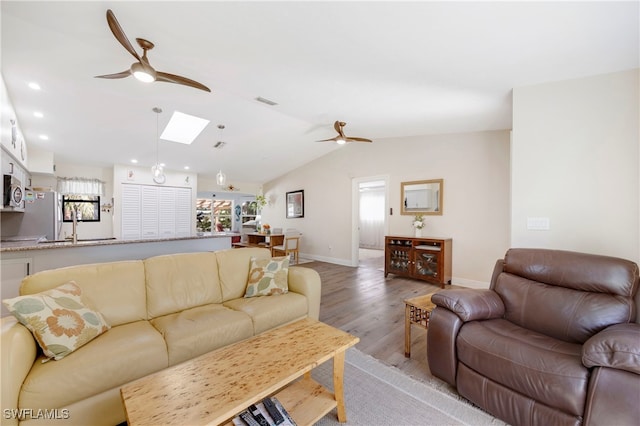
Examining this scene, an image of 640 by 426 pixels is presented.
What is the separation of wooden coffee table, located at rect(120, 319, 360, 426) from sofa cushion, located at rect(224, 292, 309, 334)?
42cm

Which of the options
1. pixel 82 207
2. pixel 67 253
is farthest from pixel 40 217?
pixel 67 253

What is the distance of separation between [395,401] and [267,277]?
4.85 feet

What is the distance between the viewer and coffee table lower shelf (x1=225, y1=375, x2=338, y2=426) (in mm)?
1356

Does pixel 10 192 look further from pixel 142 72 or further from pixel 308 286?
pixel 308 286

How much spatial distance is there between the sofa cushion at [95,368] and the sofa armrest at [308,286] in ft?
4.04

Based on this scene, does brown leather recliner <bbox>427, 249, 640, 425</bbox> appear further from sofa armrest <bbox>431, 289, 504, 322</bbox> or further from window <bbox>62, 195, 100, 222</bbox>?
window <bbox>62, 195, 100, 222</bbox>

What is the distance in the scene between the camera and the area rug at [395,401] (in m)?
1.54

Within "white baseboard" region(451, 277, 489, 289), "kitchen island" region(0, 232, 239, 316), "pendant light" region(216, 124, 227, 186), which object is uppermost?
"pendant light" region(216, 124, 227, 186)

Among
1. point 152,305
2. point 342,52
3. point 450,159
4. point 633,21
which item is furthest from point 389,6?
point 450,159

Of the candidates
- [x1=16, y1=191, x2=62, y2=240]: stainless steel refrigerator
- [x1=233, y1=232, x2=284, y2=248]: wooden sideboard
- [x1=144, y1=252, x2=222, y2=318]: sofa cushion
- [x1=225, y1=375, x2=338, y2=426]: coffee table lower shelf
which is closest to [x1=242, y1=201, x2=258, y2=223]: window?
[x1=233, y1=232, x2=284, y2=248]: wooden sideboard

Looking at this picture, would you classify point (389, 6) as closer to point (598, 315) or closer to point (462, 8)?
point (462, 8)

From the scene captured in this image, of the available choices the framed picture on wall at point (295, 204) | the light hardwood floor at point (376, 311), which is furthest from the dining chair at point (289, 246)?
the light hardwood floor at point (376, 311)

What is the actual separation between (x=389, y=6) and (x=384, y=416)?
2526 mm

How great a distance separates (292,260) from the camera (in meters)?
6.71
